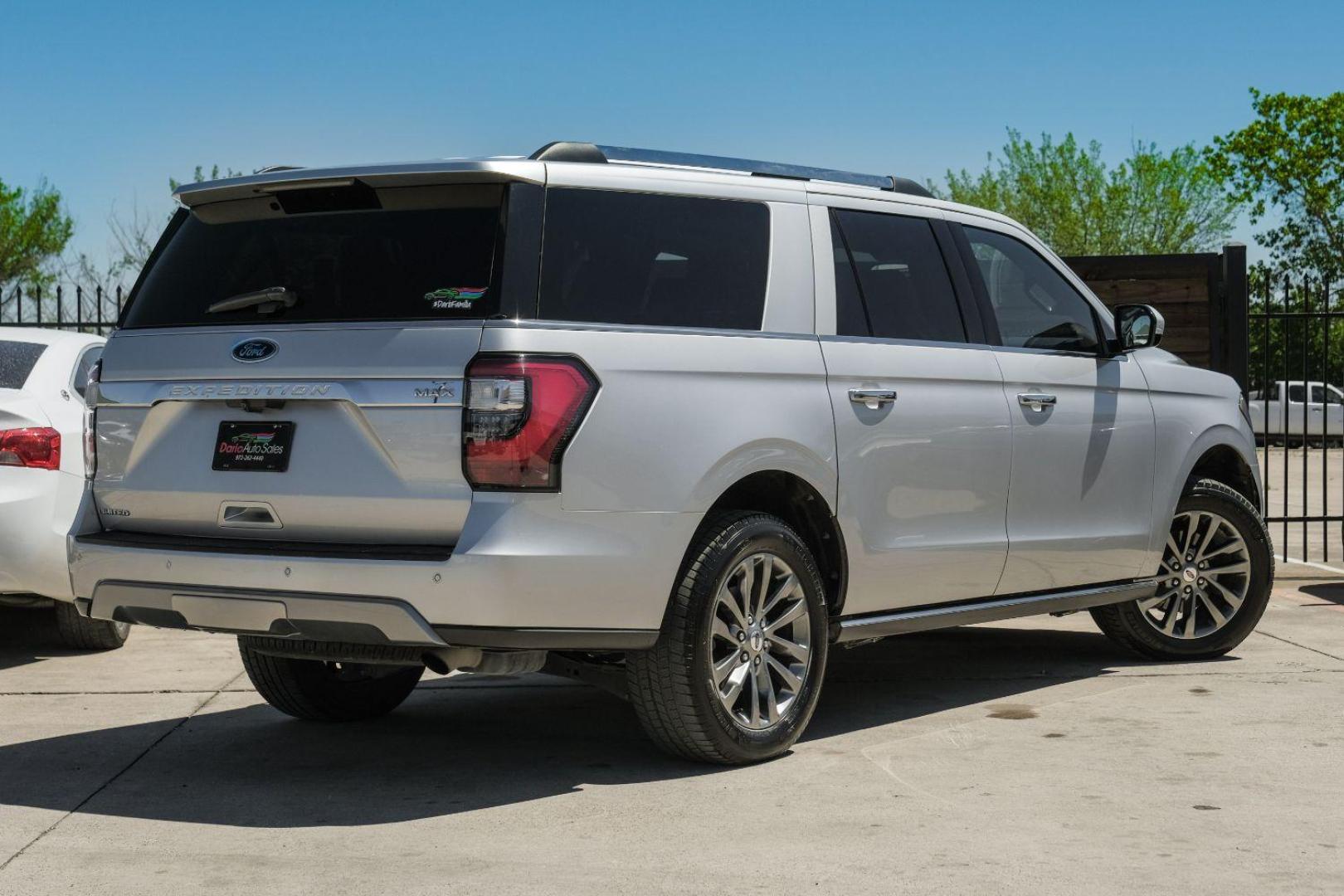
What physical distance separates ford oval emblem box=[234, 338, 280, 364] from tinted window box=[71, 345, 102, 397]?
129 inches

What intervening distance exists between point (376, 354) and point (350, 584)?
27.2 inches

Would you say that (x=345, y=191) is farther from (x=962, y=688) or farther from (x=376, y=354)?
(x=962, y=688)

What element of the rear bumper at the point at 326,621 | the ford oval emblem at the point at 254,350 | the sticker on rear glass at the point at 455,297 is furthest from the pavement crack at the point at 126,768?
the sticker on rear glass at the point at 455,297

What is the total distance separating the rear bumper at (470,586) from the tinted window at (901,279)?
1.40m

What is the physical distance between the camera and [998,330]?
6.93 metres

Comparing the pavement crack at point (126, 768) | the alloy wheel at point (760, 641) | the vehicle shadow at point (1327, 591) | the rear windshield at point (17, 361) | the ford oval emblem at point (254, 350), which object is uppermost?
the rear windshield at point (17, 361)

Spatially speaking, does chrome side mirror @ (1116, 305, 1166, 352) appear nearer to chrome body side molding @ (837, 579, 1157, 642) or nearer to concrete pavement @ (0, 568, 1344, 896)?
chrome body side molding @ (837, 579, 1157, 642)

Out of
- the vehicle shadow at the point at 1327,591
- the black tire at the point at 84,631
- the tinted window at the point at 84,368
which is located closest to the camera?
the tinted window at the point at 84,368

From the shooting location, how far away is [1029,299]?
285 inches

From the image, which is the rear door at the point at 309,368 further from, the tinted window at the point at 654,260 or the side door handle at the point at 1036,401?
the side door handle at the point at 1036,401

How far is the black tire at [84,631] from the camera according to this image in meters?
8.72

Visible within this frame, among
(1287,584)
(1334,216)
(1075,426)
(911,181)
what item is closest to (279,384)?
(911,181)

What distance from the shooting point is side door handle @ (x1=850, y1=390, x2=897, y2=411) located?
19.9 feet

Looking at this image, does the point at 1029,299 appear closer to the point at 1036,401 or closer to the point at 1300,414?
the point at 1036,401
